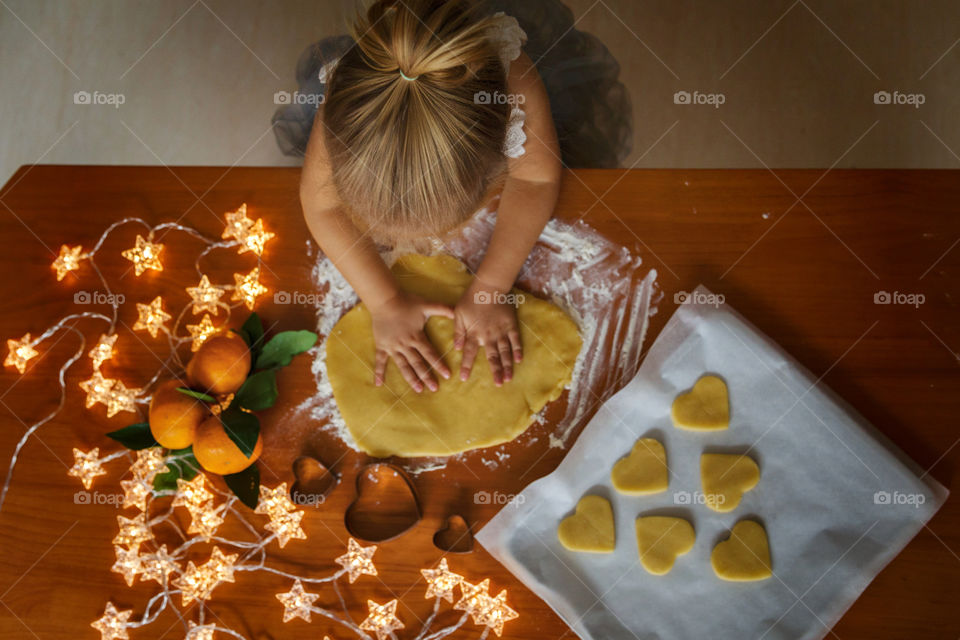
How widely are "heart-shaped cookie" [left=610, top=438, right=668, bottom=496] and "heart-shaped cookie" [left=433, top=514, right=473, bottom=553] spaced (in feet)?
0.62

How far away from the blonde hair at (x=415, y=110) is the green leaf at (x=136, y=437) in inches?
15.7

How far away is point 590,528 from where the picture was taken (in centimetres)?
73

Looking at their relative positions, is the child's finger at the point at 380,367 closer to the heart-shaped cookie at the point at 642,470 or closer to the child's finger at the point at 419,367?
the child's finger at the point at 419,367

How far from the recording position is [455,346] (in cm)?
82

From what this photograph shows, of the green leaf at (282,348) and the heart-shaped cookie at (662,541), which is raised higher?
the green leaf at (282,348)

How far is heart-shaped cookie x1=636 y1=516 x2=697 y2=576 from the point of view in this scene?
0.72 meters

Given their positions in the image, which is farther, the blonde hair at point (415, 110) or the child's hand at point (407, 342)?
the child's hand at point (407, 342)

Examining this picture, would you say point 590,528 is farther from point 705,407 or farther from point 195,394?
point 195,394

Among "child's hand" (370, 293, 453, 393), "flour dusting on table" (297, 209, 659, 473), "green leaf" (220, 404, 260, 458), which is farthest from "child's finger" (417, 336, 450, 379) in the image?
"green leaf" (220, 404, 260, 458)

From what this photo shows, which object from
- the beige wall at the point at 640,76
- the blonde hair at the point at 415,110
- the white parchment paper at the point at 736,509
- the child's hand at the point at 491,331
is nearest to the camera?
the blonde hair at the point at 415,110

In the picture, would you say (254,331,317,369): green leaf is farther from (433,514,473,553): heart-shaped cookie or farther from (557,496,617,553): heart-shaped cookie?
(557,496,617,553): heart-shaped cookie

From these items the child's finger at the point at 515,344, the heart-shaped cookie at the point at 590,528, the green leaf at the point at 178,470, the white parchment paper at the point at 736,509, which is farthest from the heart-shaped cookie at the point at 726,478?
the green leaf at the point at 178,470

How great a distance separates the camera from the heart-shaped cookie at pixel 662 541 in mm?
721

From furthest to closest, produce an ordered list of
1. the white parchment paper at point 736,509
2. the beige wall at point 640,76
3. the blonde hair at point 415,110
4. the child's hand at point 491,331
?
the beige wall at point 640,76 → the child's hand at point 491,331 → the white parchment paper at point 736,509 → the blonde hair at point 415,110
